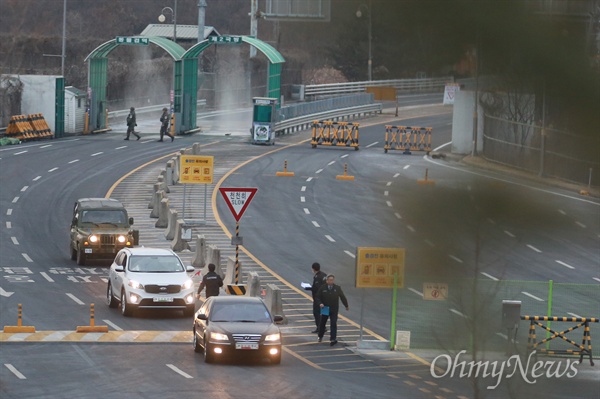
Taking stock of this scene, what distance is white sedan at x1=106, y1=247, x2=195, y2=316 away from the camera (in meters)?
26.1

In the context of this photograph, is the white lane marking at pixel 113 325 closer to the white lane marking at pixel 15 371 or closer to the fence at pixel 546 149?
the white lane marking at pixel 15 371

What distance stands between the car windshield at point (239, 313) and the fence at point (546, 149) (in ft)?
53.9

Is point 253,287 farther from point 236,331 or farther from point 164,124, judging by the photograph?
point 164,124

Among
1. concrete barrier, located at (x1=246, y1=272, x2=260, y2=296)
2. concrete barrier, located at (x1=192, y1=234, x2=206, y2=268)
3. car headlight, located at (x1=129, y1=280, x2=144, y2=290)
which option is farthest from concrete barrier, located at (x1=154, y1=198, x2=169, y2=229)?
car headlight, located at (x1=129, y1=280, x2=144, y2=290)

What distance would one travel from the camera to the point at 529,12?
10.2 feet

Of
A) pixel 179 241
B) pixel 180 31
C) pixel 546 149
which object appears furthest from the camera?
pixel 180 31

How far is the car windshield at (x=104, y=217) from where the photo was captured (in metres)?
34.3

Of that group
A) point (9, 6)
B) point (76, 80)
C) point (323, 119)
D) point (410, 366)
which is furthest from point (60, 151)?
point (9, 6)

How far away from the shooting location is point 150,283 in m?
26.3

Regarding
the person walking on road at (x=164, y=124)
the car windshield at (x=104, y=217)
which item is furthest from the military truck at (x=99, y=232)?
the person walking on road at (x=164, y=124)

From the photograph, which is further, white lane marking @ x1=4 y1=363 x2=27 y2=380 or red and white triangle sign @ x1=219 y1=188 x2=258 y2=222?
red and white triangle sign @ x1=219 y1=188 x2=258 y2=222

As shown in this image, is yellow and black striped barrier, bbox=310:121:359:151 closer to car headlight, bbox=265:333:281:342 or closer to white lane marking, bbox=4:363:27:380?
car headlight, bbox=265:333:281:342

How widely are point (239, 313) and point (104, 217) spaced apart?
13545mm

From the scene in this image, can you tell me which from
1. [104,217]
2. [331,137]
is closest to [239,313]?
[104,217]
